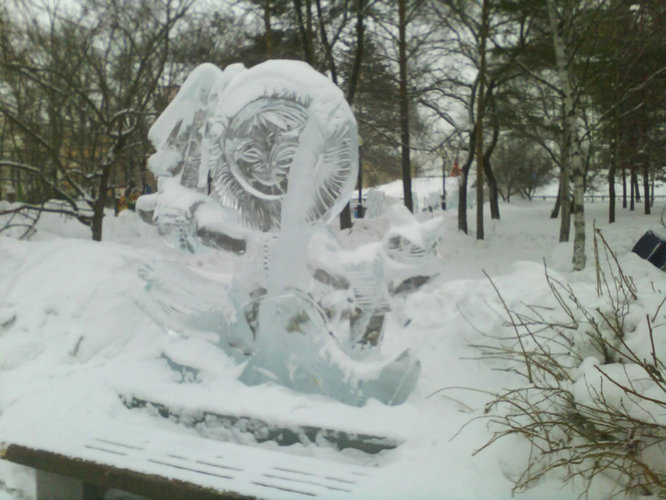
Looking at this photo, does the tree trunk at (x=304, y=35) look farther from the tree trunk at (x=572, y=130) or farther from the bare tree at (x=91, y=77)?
the tree trunk at (x=572, y=130)

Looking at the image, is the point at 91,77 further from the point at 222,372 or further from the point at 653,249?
the point at 653,249

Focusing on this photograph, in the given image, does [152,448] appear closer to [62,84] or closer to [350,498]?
[350,498]

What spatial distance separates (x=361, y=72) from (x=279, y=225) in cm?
975

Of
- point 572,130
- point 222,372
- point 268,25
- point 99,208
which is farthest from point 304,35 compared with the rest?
point 222,372

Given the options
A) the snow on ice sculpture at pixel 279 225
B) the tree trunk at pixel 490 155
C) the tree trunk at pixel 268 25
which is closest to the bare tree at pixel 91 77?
the tree trunk at pixel 268 25

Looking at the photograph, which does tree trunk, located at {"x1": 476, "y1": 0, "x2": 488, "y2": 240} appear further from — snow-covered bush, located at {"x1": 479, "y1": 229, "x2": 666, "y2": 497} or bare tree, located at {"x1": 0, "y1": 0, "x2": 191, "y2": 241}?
snow-covered bush, located at {"x1": 479, "y1": 229, "x2": 666, "y2": 497}

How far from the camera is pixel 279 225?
3381 millimetres

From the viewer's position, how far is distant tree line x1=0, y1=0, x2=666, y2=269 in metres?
8.59

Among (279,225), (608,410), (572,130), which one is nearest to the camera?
(608,410)

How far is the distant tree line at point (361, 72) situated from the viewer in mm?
8594

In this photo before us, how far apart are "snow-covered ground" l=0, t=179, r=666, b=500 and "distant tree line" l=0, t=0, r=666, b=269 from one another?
11.0 feet

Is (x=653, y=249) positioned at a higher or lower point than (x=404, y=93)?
lower

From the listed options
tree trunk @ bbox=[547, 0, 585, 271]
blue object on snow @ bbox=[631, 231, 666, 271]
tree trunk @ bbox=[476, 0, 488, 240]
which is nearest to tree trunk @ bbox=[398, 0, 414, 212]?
tree trunk @ bbox=[476, 0, 488, 240]

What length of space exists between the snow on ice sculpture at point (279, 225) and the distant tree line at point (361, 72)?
5.24m
